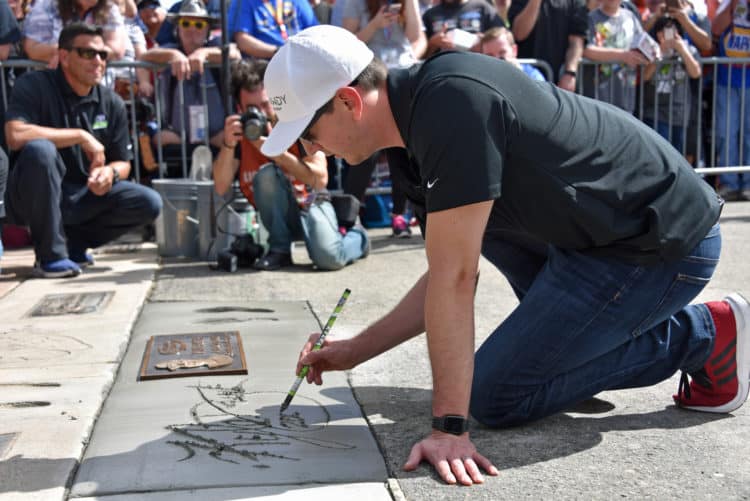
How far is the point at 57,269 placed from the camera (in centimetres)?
579

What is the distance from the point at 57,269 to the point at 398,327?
3.37 metres

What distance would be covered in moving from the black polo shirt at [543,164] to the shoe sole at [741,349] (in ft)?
1.08

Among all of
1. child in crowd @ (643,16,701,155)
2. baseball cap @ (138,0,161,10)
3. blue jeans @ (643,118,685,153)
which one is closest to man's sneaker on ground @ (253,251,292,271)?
baseball cap @ (138,0,161,10)

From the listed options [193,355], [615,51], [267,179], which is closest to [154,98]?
[267,179]

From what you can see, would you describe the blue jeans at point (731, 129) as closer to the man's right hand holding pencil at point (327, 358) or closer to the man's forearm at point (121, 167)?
the man's forearm at point (121, 167)

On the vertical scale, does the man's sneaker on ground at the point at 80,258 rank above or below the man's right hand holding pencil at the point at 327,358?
below

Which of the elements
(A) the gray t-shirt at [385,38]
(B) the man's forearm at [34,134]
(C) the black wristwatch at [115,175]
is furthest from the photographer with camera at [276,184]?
(A) the gray t-shirt at [385,38]

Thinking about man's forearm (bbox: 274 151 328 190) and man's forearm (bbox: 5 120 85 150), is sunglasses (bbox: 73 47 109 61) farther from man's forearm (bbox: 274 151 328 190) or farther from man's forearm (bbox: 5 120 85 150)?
man's forearm (bbox: 274 151 328 190)

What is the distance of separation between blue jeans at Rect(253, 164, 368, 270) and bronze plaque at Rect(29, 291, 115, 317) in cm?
124

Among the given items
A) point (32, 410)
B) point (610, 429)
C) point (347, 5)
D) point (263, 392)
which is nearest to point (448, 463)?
point (610, 429)

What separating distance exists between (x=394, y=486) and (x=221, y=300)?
108 inches

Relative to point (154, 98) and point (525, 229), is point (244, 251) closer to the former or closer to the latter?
point (154, 98)

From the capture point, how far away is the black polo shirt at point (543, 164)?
7.99 feet

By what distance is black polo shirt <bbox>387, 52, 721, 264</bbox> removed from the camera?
2436 mm
